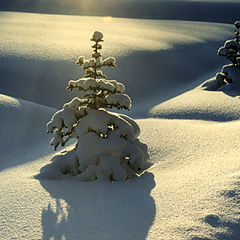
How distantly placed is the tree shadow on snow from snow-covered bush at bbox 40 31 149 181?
0.19 metres

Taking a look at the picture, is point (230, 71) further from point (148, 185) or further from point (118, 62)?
point (148, 185)

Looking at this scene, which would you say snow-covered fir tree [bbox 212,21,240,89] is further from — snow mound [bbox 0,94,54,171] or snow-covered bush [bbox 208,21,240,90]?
snow mound [bbox 0,94,54,171]

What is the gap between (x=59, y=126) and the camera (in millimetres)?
4812

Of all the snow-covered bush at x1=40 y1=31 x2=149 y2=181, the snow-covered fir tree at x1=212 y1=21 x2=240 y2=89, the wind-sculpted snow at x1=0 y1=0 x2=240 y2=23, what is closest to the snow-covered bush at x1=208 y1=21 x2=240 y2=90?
the snow-covered fir tree at x1=212 y1=21 x2=240 y2=89

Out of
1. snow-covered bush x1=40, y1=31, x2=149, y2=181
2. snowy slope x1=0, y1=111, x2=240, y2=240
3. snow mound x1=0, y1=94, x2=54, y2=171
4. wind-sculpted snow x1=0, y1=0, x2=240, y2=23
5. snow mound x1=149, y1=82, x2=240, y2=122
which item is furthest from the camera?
wind-sculpted snow x1=0, y1=0, x2=240, y2=23

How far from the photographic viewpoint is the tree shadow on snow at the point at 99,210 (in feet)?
11.1

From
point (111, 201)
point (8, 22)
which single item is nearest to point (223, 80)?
point (111, 201)

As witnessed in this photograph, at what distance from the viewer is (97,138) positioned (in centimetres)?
469

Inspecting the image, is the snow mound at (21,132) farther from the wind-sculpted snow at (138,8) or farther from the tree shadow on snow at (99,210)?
the wind-sculpted snow at (138,8)

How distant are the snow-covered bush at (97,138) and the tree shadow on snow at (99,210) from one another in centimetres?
19

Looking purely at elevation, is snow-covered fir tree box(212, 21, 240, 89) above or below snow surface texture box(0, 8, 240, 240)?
above

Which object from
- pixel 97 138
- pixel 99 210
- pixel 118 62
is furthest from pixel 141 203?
pixel 118 62

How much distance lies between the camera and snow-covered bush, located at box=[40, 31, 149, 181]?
460 cm

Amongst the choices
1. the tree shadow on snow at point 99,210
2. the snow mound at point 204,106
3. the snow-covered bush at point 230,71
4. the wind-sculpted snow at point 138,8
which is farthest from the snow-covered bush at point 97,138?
the wind-sculpted snow at point 138,8
